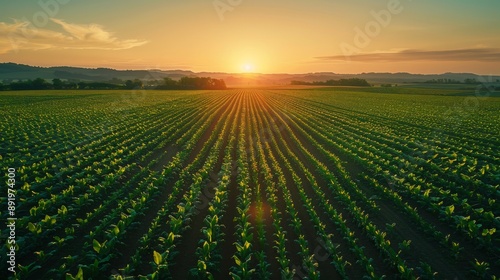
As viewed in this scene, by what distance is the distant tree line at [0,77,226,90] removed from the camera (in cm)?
9431

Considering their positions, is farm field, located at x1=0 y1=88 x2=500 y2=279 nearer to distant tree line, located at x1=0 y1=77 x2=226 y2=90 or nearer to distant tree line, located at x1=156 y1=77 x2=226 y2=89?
distant tree line, located at x1=0 y1=77 x2=226 y2=90

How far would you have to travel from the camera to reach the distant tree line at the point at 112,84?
94.3 metres

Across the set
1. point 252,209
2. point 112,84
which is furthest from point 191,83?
point 252,209

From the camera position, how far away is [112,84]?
11350cm

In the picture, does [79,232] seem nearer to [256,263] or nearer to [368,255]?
[256,263]

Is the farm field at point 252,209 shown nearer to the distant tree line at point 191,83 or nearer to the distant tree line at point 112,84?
the distant tree line at point 112,84

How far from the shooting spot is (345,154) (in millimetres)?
18703

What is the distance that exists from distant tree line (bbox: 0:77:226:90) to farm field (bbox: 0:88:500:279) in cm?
9054

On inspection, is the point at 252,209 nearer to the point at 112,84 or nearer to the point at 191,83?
the point at 112,84

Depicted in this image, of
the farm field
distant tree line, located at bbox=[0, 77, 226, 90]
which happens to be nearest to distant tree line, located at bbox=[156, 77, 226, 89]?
distant tree line, located at bbox=[0, 77, 226, 90]

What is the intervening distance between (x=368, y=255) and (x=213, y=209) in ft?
15.4

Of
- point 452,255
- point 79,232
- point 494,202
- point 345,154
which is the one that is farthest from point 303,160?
point 79,232

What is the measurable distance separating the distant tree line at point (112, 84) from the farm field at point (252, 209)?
90.5m

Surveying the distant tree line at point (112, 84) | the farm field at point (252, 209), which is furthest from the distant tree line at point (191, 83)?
the farm field at point (252, 209)
